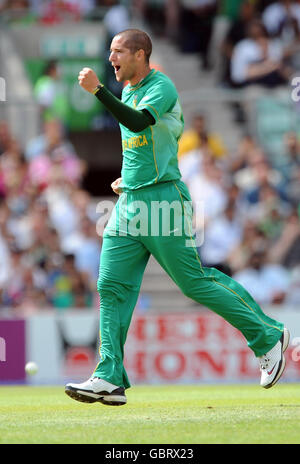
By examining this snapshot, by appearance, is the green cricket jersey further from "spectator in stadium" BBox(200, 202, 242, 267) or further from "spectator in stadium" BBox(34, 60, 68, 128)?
"spectator in stadium" BBox(34, 60, 68, 128)

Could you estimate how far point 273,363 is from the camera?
832cm

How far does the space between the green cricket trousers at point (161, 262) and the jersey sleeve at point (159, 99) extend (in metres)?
0.54

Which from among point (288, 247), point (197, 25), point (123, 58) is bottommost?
point (288, 247)

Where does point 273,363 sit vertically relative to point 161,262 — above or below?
below

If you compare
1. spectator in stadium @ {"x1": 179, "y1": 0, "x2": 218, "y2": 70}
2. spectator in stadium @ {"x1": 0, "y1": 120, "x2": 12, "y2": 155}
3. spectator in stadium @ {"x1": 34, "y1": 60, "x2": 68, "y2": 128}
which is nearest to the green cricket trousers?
spectator in stadium @ {"x1": 0, "y1": 120, "x2": 12, "y2": 155}

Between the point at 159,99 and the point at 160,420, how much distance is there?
2215 mm

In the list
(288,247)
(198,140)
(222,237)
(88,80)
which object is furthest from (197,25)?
(88,80)

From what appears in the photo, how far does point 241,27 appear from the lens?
63.7 feet

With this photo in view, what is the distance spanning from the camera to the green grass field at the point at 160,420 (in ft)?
21.6

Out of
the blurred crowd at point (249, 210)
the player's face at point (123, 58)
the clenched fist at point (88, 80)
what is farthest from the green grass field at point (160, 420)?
the blurred crowd at point (249, 210)

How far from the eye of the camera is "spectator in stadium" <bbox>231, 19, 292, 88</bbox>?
18.3 metres

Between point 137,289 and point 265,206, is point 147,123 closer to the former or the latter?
point 137,289

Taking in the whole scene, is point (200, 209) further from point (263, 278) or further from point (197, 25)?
point (197, 25)

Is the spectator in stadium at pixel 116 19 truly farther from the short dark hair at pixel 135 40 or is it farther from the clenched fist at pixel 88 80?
the clenched fist at pixel 88 80
